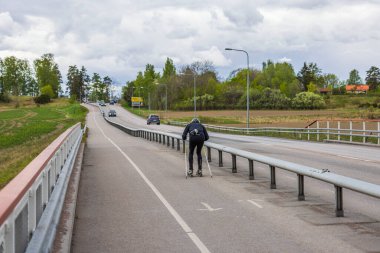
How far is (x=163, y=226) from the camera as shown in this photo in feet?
29.7

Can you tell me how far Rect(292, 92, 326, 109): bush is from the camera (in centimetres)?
13012

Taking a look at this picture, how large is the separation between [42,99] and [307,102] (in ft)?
316

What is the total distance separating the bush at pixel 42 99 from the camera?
18888 centimetres

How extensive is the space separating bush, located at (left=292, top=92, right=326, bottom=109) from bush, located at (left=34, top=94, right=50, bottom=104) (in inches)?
3681

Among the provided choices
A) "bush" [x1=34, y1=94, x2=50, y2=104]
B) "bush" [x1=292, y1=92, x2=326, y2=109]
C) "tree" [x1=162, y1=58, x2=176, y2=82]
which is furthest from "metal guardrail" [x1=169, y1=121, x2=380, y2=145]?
A: "bush" [x1=34, y1=94, x2=50, y2=104]

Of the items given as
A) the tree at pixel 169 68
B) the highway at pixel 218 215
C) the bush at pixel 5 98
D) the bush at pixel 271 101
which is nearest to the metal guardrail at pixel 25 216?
the highway at pixel 218 215

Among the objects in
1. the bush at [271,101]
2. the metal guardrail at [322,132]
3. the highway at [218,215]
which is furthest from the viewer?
the bush at [271,101]

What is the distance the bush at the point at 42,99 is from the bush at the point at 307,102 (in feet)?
307

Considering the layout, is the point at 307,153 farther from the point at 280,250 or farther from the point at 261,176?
the point at 280,250

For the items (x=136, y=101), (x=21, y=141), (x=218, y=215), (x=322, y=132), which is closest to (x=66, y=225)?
(x=218, y=215)

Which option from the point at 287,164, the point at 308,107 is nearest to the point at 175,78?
the point at 308,107

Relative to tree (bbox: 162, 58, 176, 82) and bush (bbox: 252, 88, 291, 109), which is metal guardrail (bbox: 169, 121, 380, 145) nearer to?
bush (bbox: 252, 88, 291, 109)

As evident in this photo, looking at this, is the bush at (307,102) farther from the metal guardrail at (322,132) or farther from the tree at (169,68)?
the metal guardrail at (322,132)

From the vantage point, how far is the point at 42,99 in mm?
190375
